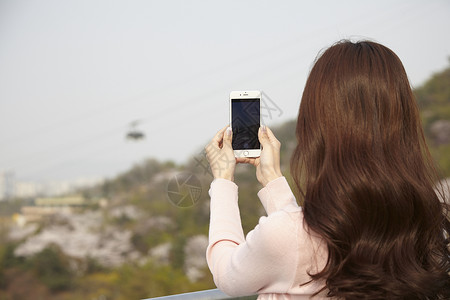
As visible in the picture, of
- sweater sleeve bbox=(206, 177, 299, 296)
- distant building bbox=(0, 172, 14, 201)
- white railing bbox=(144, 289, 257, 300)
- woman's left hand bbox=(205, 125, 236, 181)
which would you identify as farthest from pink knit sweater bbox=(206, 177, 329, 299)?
distant building bbox=(0, 172, 14, 201)

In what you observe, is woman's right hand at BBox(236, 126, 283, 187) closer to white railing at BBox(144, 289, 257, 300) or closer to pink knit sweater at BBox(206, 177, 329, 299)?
pink knit sweater at BBox(206, 177, 329, 299)

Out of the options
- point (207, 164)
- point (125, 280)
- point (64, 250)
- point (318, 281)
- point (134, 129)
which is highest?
point (207, 164)

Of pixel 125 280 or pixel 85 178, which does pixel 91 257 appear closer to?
pixel 125 280

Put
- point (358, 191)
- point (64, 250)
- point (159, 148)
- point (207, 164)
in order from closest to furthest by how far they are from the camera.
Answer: point (358, 191) → point (207, 164) → point (64, 250) → point (159, 148)

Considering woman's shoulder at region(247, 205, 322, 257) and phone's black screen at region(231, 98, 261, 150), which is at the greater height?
phone's black screen at region(231, 98, 261, 150)

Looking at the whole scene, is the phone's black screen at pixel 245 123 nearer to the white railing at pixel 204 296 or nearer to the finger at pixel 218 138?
the finger at pixel 218 138

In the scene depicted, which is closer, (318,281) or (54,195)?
(318,281)

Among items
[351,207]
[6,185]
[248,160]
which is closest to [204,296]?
[248,160]

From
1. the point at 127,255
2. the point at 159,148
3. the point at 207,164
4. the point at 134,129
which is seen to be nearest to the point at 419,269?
the point at 207,164
